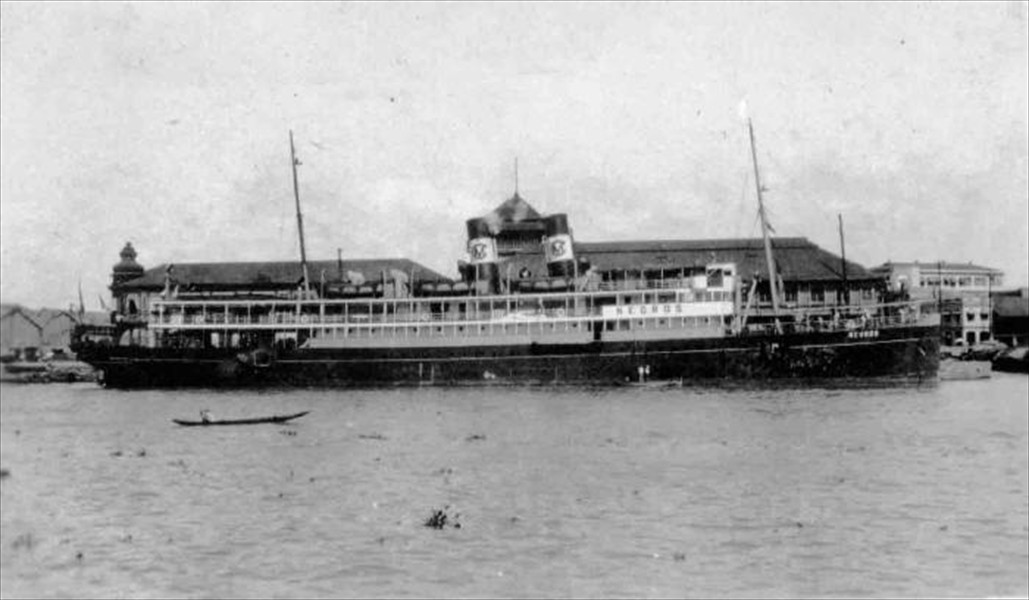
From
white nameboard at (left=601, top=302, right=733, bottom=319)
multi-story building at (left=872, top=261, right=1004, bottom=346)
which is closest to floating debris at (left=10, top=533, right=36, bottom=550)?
white nameboard at (left=601, top=302, right=733, bottom=319)

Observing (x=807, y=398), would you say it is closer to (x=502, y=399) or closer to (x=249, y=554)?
(x=502, y=399)

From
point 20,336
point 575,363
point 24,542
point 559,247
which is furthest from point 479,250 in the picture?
point 24,542

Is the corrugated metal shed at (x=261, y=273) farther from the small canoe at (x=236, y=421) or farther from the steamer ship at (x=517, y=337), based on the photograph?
the small canoe at (x=236, y=421)

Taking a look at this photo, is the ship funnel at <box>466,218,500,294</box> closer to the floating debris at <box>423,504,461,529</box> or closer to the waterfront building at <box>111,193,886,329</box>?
the waterfront building at <box>111,193,886,329</box>

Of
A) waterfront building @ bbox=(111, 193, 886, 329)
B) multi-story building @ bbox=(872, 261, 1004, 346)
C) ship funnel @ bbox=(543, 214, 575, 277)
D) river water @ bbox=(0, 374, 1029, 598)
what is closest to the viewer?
river water @ bbox=(0, 374, 1029, 598)

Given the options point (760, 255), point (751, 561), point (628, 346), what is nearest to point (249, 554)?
point (751, 561)

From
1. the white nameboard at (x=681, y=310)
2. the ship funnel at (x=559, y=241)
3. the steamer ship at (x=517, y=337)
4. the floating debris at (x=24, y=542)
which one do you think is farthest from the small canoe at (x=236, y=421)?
the ship funnel at (x=559, y=241)
